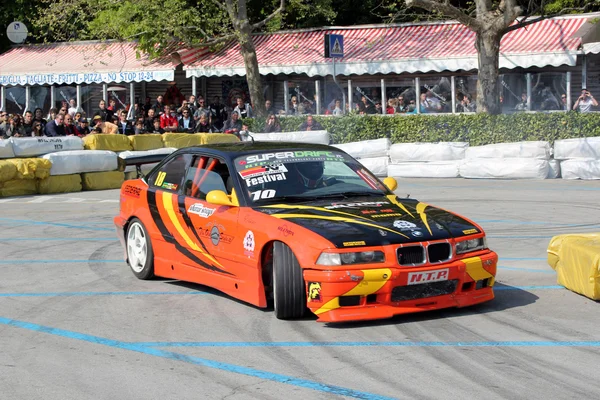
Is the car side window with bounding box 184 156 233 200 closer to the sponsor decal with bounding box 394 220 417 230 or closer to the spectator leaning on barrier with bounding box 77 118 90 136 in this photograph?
Answer: the sponsor decal with bounding box 394 220 417 230

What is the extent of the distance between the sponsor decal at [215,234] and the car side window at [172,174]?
2.82 feet

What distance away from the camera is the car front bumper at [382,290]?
672 cm

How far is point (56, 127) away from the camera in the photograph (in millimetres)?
21375

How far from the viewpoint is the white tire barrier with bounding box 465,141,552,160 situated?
65.3ft

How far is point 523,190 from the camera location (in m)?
17.3

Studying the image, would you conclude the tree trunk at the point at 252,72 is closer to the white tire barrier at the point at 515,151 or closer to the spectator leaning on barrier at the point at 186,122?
the spectator leaning on barrier at the point at 186,122

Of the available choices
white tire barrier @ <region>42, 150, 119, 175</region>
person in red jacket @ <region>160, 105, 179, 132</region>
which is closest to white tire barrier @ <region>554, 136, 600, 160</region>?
white tire barrier @ <region>42, 150, 119, 175</region>

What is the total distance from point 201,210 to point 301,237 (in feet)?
5.15

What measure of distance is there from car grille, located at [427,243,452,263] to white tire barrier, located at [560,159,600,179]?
13.0 m

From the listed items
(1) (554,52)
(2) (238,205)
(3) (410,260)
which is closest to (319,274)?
(3) (410,260)

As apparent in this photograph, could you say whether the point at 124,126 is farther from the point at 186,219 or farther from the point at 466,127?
the point at 186,219

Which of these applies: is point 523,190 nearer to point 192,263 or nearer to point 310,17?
point 192,263

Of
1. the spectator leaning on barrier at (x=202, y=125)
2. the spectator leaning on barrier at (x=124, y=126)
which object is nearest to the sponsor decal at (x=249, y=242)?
the spectator leaning on barrier at (x=124, y=126)

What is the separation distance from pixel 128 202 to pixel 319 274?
3399 millimetres
